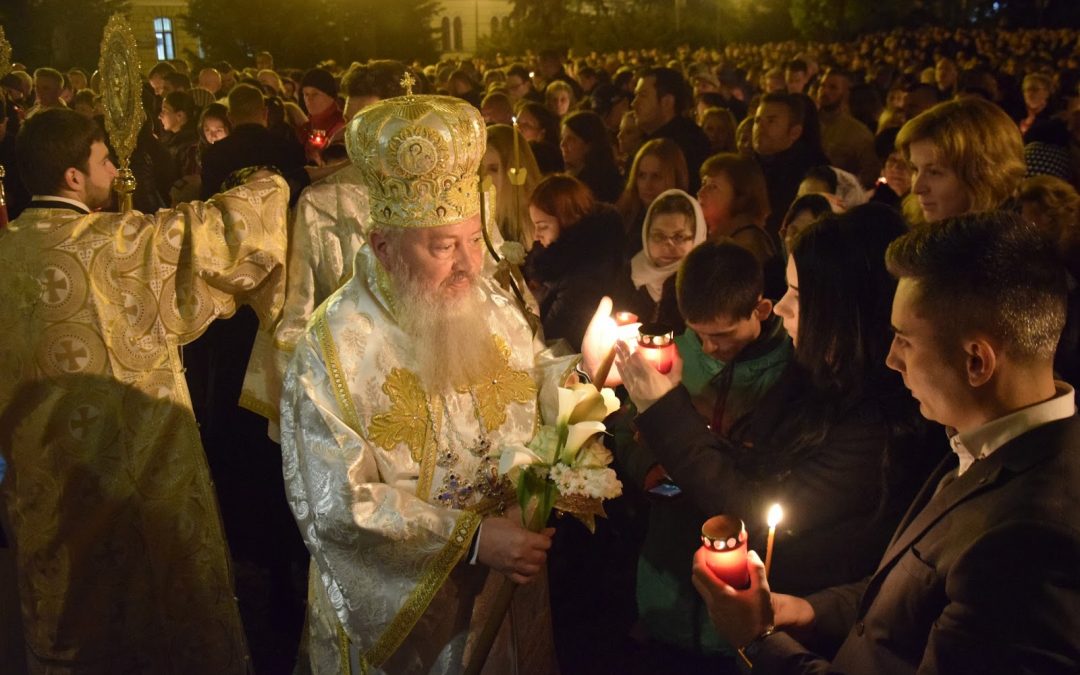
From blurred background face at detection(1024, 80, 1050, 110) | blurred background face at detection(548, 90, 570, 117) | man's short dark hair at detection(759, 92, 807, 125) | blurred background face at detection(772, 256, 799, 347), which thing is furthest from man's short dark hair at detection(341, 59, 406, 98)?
blurred background face at detection(1024, 80, 1050, 110)

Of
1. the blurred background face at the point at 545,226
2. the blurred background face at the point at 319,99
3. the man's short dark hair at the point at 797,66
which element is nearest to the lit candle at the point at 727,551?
the blurred background face at the point at 545,226

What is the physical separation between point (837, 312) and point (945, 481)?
66 centimetres

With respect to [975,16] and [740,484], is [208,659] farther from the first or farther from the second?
[975,16]

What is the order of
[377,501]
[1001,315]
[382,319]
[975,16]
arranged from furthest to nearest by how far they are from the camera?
[975,16], [382,319], [377,501], [1001,315]

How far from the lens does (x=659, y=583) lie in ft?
11.5

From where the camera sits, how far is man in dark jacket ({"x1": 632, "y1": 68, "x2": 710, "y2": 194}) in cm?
730

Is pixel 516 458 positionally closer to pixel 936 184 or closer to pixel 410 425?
pixel 410 425

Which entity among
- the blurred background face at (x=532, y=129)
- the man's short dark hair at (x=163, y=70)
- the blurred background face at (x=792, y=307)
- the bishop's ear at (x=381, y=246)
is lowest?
the blurred background face at (x=792, y=307)

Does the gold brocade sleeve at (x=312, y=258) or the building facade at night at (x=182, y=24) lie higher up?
the building facade at night at (x=182, y=24)

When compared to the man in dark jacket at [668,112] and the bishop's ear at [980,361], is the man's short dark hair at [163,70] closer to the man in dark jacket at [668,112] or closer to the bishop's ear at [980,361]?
the man in dark jacket at [668,112]

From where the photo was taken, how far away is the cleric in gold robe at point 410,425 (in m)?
2.44

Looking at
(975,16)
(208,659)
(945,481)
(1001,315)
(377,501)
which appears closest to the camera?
(1001,315)

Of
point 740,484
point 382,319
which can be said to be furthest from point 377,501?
point 740,484

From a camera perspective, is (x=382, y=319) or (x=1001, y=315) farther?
(x=382, y=319)
